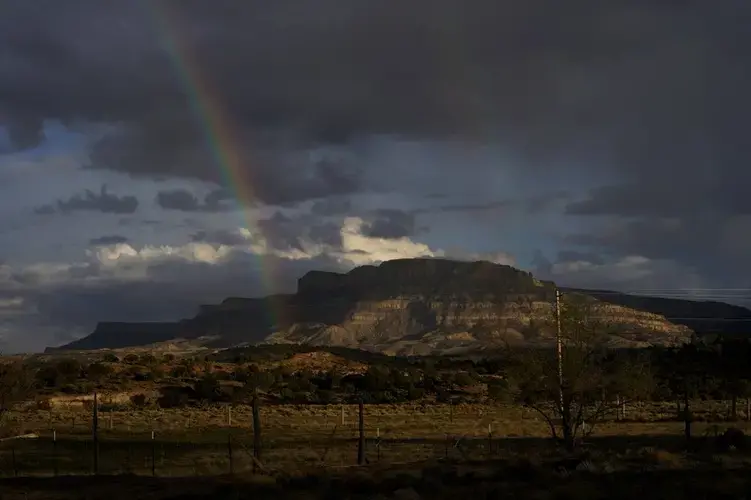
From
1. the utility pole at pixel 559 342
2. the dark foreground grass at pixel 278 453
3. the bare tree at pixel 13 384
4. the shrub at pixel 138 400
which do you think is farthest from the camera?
the shrub at pixel 138 400

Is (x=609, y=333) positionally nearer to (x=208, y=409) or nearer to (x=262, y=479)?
(x=262, y=479)

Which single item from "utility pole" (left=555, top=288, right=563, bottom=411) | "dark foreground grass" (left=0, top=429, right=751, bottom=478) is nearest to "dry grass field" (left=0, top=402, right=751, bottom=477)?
"dark foreground grass" (left=0, top=429, right=751, bottom=478)

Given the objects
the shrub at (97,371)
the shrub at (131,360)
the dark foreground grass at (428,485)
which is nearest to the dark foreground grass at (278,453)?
the dark foreground grass at (428,485)

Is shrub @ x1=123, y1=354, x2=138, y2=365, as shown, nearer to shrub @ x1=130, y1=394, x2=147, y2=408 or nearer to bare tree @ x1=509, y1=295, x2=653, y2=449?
shrub @ x1=130, y1=394, x2=147, y2=408

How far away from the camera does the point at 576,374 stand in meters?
31.1

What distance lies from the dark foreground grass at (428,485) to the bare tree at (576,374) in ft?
19.5

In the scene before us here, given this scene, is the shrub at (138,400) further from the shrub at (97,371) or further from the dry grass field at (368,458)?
the shrub at (97,371)

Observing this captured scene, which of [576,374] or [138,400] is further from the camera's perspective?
[138,400]

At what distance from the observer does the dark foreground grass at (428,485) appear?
19.9 meters

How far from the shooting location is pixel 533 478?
74.8 ft

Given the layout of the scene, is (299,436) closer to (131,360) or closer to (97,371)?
(97,371)

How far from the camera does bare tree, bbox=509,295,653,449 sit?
30.9m

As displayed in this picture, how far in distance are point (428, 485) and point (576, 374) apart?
11.5m

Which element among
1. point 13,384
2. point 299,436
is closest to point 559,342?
point 299,436
